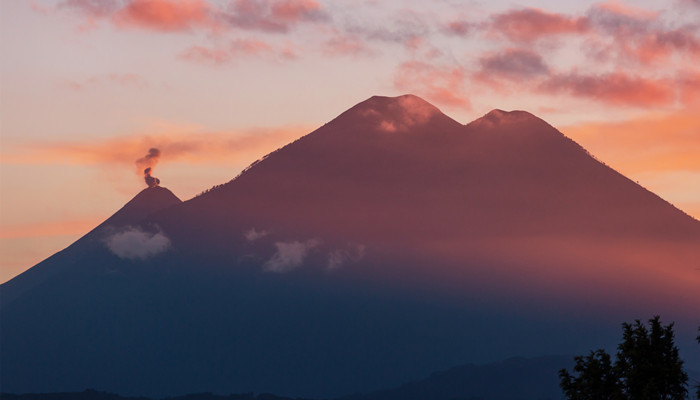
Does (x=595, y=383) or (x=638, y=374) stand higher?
(x=638, y=374)

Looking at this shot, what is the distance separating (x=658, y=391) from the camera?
5550cm

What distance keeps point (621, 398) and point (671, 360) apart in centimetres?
409

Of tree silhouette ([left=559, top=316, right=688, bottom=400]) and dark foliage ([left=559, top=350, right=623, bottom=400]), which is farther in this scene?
dark foliage ([left=559, top=350, right=623, bottom=400])

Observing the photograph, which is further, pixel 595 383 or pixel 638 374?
pixel 595 383

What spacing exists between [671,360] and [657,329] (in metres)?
1.66

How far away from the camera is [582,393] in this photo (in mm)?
56688

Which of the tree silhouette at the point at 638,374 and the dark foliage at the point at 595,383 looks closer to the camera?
the tree silhouette at the point at 638,374

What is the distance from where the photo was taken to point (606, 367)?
57250mm

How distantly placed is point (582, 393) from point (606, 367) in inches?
74.0

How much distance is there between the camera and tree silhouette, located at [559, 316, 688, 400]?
182 feet

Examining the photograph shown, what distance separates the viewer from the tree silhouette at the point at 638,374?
55531 mm

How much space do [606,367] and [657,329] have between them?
3.20 m

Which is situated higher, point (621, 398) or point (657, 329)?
point (657, 329)

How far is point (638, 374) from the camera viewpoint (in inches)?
2208
